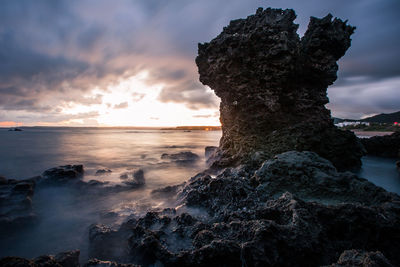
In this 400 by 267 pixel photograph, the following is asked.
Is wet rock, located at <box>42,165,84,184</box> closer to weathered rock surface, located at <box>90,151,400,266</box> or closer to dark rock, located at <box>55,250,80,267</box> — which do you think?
weathered rock surface, located at <box>90,151,400,266</box>

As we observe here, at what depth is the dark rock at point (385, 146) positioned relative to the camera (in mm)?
13172

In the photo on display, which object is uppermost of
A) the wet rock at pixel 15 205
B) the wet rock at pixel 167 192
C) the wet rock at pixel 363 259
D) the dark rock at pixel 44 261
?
the wet rock at pixel 363 259

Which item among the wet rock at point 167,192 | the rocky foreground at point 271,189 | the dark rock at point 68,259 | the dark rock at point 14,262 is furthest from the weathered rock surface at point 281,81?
the dark rock at point 14,262

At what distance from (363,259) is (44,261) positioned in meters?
3.58

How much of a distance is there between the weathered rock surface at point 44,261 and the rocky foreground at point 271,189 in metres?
0.01

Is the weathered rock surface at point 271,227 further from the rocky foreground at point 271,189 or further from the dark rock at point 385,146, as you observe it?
the dark rock at point 385,146

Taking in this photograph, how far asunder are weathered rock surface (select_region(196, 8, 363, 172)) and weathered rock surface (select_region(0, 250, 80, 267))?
6.64 metres

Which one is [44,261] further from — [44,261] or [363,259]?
[363,259]

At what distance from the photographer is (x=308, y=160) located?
4.64 meters

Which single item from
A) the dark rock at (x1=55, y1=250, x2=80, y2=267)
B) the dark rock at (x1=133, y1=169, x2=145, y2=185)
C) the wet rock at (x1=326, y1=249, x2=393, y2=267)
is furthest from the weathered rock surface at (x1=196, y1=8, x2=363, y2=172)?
the dark rock at (x1=55, y1=250, x2=80, y2=267)

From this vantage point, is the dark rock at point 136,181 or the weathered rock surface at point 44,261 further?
the dark rock at point 136,181

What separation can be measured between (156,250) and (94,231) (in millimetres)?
2051

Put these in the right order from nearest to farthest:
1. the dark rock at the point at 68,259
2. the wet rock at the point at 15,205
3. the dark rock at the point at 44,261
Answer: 1. the dark rock at the point at 44,261
2. the dark rock at the point at 68,259
3. the wet rock at the point at 15,205

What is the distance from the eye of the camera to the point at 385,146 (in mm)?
13539
